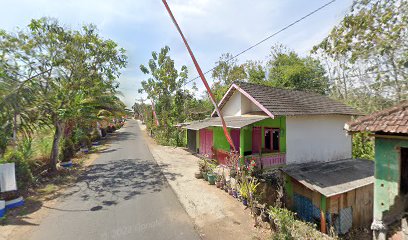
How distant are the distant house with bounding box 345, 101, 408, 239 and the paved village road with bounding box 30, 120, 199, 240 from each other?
5.13 metres

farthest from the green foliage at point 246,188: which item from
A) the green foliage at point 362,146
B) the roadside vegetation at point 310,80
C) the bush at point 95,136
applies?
the bush at point 95,136

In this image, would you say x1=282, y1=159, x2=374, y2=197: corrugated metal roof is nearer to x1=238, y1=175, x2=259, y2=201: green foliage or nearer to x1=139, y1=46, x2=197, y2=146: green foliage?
x1=238, y1=175, x2=259, y2=201: green foliage

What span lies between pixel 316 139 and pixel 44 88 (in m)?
15.7

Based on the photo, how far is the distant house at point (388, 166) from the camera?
4.96 m

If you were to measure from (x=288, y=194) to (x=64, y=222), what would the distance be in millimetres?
10199

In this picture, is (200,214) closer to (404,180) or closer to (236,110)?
(404,180)

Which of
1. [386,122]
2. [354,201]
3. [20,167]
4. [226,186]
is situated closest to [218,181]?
[226,186]

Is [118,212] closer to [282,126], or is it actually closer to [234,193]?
[234,193]

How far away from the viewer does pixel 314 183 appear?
31.0 ft

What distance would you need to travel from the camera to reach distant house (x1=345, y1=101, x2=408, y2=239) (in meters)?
4.96

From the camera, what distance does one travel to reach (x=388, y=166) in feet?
16.9

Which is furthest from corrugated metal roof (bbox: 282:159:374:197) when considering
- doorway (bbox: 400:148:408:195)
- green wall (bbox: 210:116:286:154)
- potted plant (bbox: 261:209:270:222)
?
doorway (bbox: 400:148:408:195)

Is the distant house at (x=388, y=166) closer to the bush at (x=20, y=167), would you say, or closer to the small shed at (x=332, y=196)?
the small shed at (x=332, y=196)

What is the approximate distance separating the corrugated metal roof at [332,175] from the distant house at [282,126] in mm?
618
